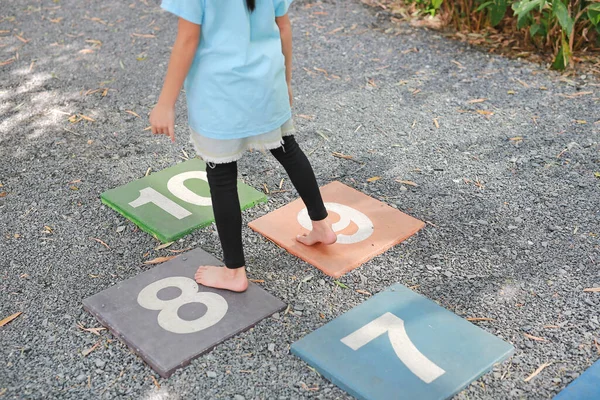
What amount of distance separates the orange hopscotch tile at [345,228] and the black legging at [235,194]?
0.21m

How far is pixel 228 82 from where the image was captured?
220 cm

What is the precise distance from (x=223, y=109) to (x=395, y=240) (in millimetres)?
1148

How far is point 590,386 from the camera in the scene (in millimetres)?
2225

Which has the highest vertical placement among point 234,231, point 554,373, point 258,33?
point 258,33

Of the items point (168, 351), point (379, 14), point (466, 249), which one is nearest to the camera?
point (168, 351)

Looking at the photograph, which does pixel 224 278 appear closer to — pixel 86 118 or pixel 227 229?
pixel 227 229

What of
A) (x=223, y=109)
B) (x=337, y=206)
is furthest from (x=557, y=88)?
(x=223, y=109)

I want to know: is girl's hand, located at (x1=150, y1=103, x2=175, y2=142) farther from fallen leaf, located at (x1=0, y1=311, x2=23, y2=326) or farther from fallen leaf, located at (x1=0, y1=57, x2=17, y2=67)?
fallen leaf, located at (x1=0, y1=57, x2=17, y2=67)

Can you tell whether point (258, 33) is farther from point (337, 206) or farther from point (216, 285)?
point (337, 206)

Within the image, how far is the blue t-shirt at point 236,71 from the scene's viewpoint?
7.05 feet

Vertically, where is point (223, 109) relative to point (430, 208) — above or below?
above

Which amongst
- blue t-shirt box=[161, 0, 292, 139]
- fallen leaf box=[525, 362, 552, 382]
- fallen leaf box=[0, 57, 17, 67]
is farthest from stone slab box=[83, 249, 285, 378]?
fallen leaf box=[0, 57, 17, 67]

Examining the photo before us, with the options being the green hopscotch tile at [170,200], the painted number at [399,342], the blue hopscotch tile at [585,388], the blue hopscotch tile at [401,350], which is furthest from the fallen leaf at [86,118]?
the blue hopscotch tile at [585,388]

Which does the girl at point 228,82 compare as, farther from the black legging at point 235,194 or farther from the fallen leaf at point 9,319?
the fallen leaf at point 9,319
